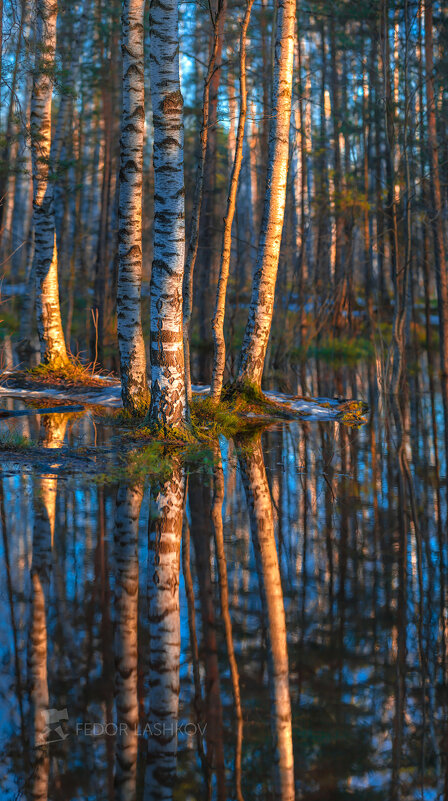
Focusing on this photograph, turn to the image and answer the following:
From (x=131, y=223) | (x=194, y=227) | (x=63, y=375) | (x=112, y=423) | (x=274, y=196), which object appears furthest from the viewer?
(x=63, y=375)

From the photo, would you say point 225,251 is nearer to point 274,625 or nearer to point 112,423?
point 112,423

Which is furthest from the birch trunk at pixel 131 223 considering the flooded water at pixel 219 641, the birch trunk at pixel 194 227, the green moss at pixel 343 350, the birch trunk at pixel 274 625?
the green moss at pixel 343 350

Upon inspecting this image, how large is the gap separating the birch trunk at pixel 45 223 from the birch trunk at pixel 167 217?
17.0 feet

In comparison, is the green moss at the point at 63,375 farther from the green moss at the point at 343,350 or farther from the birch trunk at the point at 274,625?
the green moss at the point at 343,350

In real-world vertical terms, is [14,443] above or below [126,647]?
above

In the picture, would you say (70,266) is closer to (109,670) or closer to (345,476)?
(345,476)

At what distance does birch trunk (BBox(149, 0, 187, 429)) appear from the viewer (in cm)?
787

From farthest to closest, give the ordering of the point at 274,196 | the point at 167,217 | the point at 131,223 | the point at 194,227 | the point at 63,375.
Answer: the point at 63,375 → the point at 274,196 → the point at 131,223 → the point at 194,227 → the point at 167,217

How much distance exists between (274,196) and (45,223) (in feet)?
14.7

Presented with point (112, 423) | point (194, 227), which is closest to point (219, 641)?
point (112, 423)

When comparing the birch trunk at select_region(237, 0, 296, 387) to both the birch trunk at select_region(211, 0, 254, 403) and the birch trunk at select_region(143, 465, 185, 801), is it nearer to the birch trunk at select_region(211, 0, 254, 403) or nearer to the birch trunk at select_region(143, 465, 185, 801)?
the birch trunk at select_region(211, 0, 254, 403)

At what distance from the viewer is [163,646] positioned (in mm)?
3404

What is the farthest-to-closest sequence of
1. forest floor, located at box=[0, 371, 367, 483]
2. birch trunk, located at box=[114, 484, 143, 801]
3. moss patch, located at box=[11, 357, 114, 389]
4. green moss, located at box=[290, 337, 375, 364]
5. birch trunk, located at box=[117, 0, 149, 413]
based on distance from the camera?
green moss, located at box=[290, 337, 375, 364] < moss patch, located at box=[11, 357, 114, 389] < birch trunk, located at box=[117, 0, 149, 413] < forest floor, located at box=[0, 371, 367, 483] < birch trunk, located at box=[114, 484, 143, 801]

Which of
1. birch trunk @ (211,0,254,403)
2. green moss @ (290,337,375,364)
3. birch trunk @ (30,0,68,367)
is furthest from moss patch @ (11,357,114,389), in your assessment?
green moss @ (290,337,375,364)
